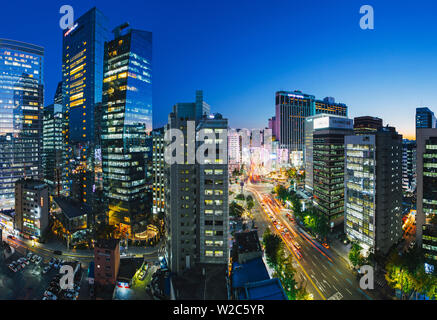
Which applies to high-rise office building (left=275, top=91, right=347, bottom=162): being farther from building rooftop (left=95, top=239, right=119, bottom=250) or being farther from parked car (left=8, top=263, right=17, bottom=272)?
parked car (left=8, top=263, right=17, bottom=272)

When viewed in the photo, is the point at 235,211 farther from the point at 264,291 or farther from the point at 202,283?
the point at 264,291

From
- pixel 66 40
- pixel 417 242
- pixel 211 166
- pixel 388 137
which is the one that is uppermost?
pixel 66 40

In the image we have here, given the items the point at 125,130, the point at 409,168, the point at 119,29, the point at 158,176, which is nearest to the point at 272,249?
the point at 158,176

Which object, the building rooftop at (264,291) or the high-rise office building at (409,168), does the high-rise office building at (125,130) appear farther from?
the high-rise office building at (409,168)

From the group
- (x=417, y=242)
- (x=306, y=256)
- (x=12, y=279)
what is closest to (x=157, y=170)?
(x=12, y=279)

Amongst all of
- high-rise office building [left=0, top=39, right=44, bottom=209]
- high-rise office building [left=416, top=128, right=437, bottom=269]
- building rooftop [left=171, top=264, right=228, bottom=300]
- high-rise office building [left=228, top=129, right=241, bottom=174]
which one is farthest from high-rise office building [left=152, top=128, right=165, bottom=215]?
high-rise office building [left=228, top=129, right=241, bottom=174]
